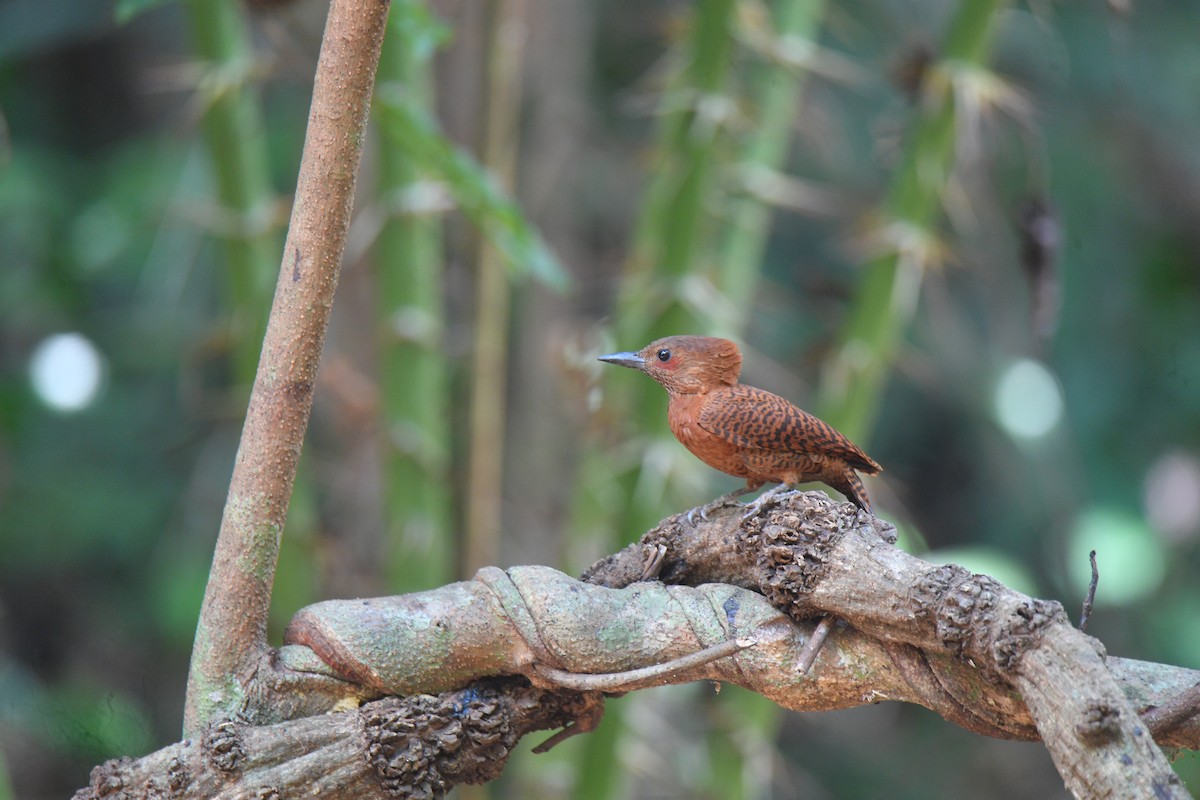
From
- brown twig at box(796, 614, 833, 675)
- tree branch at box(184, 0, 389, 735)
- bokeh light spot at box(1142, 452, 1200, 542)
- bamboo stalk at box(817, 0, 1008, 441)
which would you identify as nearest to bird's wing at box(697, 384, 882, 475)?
brown twig at box(796, 614, 833, 675)

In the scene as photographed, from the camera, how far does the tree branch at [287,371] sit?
1461mm

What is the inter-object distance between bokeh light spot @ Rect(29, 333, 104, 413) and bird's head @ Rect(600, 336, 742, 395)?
2.91 metres

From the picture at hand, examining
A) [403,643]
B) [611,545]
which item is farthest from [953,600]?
[611,545]

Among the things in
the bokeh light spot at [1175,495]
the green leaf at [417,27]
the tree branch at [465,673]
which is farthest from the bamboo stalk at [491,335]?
the bokeh light spot at [1175,495]

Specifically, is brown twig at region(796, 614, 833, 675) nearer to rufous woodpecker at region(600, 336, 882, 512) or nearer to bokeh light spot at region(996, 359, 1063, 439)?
rufous woodpecker at region(600, 336, 882, 512)

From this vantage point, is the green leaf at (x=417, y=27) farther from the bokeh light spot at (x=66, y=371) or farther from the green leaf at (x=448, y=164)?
the bokeh light spot at (x=66, y=371)

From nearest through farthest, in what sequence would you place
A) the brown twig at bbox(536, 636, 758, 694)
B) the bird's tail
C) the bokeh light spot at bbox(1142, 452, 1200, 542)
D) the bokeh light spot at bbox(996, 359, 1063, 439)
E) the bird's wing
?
the brown twig at bbox(536, 636, 758, 694)
the bird's wing
the bird's tail
the bokeh light spot at bbox(996, 359, 1063, 439)
the bokeh light spot at bbox(1142, 452, 1200, 542)

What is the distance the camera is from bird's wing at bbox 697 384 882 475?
1753 millimetres

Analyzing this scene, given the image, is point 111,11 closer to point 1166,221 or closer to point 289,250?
point 289,250

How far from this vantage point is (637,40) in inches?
219

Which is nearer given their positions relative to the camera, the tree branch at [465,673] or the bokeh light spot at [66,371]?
the tree branch at [465,673]

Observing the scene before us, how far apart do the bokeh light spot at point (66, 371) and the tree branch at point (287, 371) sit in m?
2.97

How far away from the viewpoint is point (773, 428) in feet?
5.75

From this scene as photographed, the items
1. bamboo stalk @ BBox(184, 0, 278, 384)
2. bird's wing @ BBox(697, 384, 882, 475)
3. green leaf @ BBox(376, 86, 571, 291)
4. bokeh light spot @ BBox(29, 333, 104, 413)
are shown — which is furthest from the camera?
bokeh light spot @ BBox(29, 333, 104, 413)
